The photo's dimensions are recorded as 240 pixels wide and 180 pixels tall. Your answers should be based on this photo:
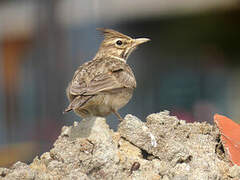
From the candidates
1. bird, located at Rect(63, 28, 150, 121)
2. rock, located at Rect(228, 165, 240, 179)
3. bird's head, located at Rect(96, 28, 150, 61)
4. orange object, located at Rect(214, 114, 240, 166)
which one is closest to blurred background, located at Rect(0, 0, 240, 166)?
bird's head, located at Rect(96, 28, 150, 61)

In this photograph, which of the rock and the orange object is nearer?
the rock

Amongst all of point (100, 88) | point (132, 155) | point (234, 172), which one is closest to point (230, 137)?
point (234, 172)

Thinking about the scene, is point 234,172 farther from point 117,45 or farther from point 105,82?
point 117,45

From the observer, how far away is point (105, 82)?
386 cm

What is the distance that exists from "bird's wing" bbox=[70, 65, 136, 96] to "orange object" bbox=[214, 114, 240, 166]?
66 cm

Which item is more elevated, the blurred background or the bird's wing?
the bird's wing

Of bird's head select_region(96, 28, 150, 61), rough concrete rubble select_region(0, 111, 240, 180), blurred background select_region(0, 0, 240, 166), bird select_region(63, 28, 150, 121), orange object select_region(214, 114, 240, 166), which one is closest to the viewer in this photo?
rough concrete rubble select_region(0, 111, 240, 180)

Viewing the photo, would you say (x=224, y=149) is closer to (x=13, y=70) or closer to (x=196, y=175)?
(x=196, y=175)

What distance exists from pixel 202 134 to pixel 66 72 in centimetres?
593

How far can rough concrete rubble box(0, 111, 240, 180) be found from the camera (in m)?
3.17

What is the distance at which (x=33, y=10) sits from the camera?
382 inches

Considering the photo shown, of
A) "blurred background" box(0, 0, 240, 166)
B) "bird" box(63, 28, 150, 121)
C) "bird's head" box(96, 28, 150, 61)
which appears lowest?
"blurred background" box(0, 0, 240, 166)

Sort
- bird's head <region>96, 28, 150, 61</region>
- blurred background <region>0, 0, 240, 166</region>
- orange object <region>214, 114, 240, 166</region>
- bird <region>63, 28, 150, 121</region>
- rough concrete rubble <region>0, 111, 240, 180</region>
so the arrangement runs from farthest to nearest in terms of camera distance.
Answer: blurred background <region>0, 0, 240, 166</region> < bird's head <region>96, 28, 150, 61</region> < bird <region>63, 28, 150, 121</region> < orange object <region>214, 114, 240, 166</region> < rough concrete rubble <region>0, 111, 240, 180</region>

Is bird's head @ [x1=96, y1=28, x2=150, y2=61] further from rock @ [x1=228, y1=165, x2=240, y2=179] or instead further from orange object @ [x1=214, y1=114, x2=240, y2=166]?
rock @ [x1=228, y1=165, x2=240, y2=179]
